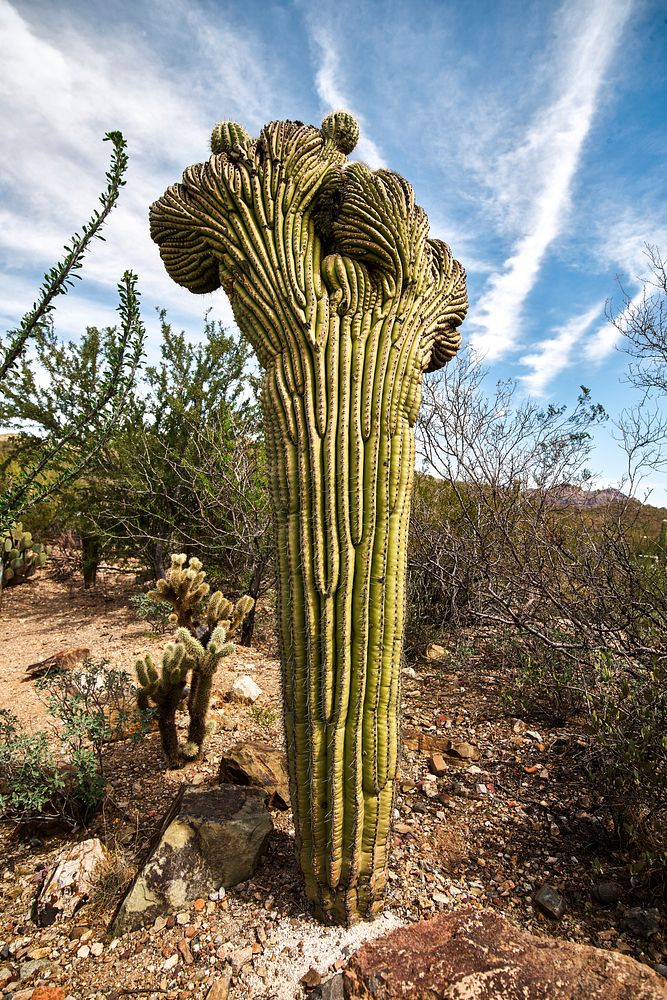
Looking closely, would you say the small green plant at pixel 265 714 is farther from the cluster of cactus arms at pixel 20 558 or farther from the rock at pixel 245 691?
the cluster of cactus arms at pixel 20 558

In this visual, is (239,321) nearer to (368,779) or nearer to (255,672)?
(368,779)

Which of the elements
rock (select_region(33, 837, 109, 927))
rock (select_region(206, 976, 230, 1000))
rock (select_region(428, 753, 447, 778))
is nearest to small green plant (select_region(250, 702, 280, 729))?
rock (select_region(428, 753, 447, 778))

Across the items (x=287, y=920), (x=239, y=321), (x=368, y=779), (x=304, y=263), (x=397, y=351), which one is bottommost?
(x=287, y=920)

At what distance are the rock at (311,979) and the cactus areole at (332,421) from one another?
22 centimetres

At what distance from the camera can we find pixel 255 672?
480 centimetres

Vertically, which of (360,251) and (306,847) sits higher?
(360,251)

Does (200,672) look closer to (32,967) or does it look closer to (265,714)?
(265,714)

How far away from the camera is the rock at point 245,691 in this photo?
410cm

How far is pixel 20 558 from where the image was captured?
7.84 meters

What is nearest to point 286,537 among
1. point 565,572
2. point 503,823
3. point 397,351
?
point 397,351

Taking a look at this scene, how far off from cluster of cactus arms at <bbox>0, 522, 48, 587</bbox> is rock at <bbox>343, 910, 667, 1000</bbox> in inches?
300

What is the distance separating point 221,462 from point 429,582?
287 centimetres

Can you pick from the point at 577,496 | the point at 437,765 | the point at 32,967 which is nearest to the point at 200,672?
the point at 32,967

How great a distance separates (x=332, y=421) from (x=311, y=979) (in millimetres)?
2015
